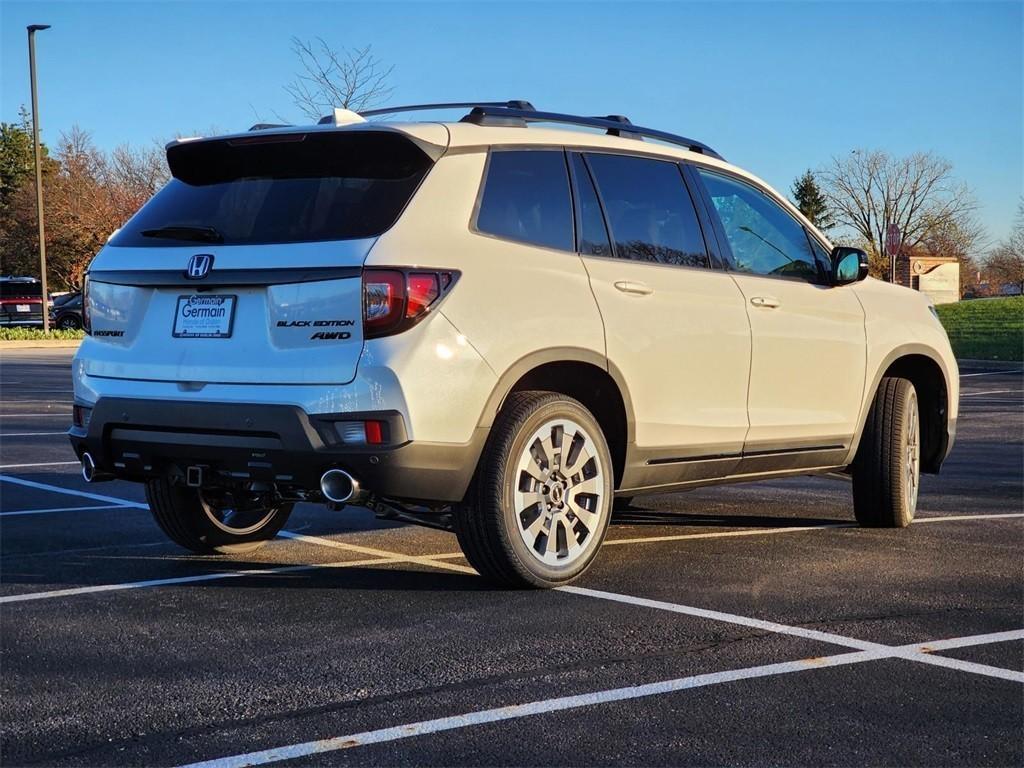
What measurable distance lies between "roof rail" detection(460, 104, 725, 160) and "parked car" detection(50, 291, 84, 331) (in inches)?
1736

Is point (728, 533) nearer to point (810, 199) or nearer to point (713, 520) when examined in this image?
point (713, 520)

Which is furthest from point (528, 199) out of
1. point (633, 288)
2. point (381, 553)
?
point (381, 553)

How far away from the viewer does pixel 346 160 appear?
554cm

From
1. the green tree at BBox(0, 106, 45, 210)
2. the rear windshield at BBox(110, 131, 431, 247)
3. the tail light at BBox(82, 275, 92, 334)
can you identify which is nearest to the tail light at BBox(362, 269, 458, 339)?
the rear windshield at BBox(110, 131, 431, 247)

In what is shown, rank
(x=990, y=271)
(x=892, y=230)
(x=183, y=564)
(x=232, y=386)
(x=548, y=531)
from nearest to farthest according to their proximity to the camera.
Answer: (x=232, y=386), (x=548, y=531), (x=183, y=564), (x=892, y=230), (x=990, y=271)

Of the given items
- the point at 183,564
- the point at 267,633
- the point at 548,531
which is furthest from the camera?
the point at 183,564

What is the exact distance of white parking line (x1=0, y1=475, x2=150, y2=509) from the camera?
8555 mm

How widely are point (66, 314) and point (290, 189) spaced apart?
45912mm

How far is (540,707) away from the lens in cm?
403

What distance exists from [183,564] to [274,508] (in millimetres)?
498

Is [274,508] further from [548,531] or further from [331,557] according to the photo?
[548,531]

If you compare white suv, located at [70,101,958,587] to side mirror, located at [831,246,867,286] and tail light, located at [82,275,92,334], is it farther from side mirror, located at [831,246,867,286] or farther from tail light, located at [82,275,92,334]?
side mirror, located at [831,246,867,286]

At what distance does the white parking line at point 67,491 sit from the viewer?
8555 millimetres

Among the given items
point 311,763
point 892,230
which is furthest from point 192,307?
point 892,230
